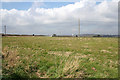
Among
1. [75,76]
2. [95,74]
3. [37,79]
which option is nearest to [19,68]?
[37,79]

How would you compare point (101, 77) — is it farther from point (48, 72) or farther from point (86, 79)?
point (48, 72)

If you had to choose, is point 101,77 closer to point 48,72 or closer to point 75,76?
point 75,76

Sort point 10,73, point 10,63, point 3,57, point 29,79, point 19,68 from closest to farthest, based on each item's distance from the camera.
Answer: point 29,79 → point 10,73 → point 19,68 → point 10,63 → point 3,57

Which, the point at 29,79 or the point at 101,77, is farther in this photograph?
the point at 101,77

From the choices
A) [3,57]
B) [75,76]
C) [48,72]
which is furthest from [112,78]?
[3,57]

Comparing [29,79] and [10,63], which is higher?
[10,63]

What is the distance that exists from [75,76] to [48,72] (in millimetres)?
1011

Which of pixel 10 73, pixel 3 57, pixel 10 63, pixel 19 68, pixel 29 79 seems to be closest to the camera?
pixel 29 79

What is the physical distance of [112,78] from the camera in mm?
4164

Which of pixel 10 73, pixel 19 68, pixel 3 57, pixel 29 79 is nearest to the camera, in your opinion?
pixel 29 79

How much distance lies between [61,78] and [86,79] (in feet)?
2.85

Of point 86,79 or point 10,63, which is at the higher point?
point 10,63

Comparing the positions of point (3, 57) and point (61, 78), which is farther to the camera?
point (3, 57)

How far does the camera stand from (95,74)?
4.37m
